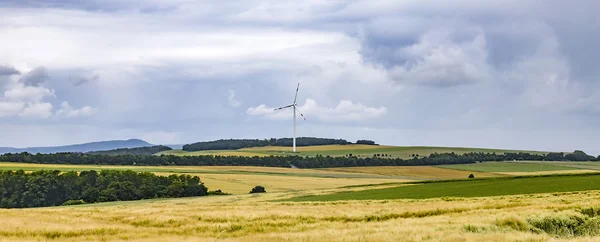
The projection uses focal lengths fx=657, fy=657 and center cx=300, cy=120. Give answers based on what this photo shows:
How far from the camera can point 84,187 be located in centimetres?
10506

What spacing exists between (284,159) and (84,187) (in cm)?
6027

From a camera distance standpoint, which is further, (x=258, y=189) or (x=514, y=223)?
(x=258, y=189)

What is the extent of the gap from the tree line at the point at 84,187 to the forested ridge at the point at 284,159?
49.4 metres

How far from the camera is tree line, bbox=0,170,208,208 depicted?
99875mm

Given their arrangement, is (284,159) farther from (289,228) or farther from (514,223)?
(514,223)

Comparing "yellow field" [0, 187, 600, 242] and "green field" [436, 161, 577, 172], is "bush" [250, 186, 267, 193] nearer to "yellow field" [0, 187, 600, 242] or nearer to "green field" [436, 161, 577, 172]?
"green field" [436, 161, 577, 172]

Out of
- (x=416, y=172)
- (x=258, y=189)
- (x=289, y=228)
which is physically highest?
(x=416, y=172)

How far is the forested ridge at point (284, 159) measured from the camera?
15125 cm

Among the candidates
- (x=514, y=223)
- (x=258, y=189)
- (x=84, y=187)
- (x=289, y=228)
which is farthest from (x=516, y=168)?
(x=289, y=228)

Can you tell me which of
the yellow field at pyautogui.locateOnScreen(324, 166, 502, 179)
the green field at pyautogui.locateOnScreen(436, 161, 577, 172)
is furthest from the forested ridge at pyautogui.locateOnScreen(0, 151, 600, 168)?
the green field at pyautogui.locateOnScreen(436, 161, 577, 172)

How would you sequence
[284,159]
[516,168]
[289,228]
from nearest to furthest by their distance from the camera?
[289,228]
[516,168]
[284,159]

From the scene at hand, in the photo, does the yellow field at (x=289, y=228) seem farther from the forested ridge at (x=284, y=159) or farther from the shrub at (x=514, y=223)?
the forested ridge at (x=284, y=159)

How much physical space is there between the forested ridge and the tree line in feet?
162

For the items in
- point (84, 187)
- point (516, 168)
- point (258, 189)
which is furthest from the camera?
point (516, 168)
